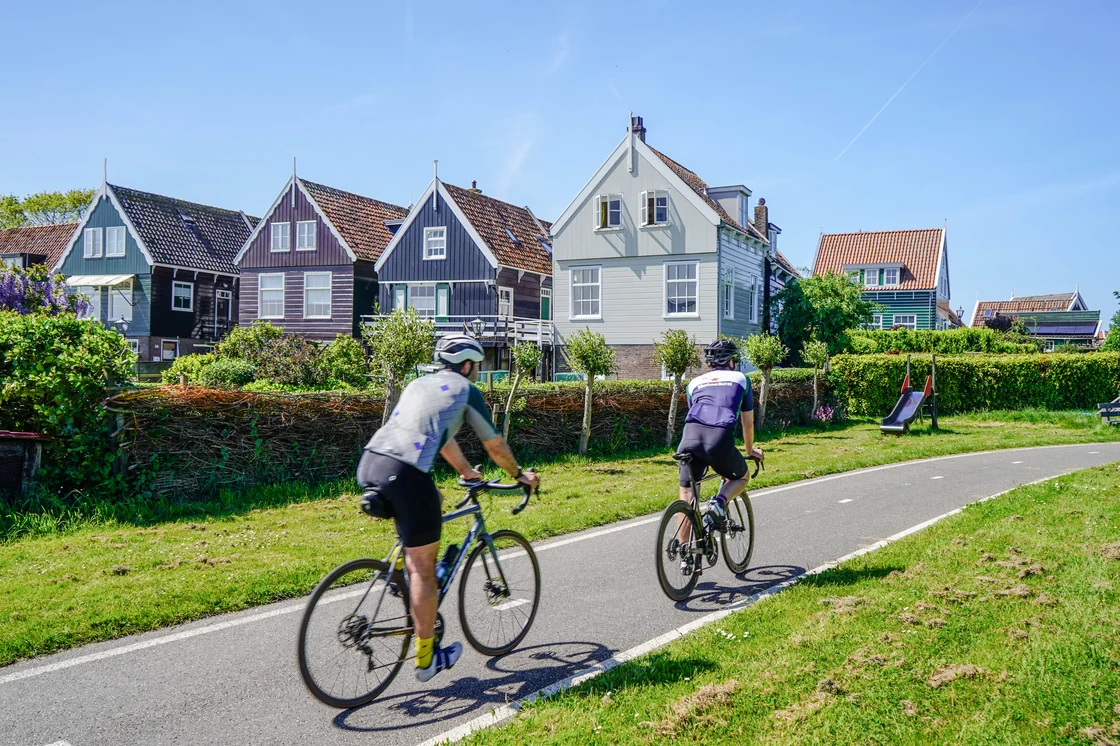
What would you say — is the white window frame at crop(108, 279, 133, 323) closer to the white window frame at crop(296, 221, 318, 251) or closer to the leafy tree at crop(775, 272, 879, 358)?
the white window frame at crop(296, 221, 318, 251)

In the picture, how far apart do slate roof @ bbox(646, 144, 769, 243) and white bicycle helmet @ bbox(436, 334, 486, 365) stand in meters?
26.7

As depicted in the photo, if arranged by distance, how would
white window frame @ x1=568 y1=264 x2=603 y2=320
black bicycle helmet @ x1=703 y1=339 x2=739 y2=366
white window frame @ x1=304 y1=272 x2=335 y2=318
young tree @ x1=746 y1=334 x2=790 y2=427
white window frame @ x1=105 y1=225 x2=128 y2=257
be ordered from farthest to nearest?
white window frame @ x1=105 y1=225 x2=128 y2=257
white window frame @ x1=304 y1=272 x2=335 y2=318
white window frame @ x1=568 y1=264 x2=603 y2=320
young tree @ x1=746 y1=334 x2=790 y2=427
black bicycle helmet @ x1=703 y1=339 x2=739 y2=366

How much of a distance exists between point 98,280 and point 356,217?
12.8 metres

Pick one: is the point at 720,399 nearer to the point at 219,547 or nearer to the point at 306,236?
the point at 219,547

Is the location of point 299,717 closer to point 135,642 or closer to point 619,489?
point 135,642

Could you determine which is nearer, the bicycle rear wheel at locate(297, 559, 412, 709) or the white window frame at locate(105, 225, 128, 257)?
the bicycle rear wheel at locate(297, 559, 412, 709)

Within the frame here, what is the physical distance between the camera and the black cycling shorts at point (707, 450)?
23.6 feet

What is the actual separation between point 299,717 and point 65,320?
8.13 meters

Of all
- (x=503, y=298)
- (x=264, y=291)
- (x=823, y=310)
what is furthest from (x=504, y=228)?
(x=823, y=310)

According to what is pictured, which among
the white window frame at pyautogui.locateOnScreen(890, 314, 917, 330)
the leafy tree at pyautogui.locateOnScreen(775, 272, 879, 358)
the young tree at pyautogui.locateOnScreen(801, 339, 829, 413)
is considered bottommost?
the young tree at pyautogui.locateOnScreen(801, 339, 829, 413)

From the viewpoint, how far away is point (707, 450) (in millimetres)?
7188

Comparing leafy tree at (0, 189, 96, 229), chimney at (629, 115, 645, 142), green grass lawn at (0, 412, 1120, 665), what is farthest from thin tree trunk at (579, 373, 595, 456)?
leafy tree at (0, 189, 96, 229)

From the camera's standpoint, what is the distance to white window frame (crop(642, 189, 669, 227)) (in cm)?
3139

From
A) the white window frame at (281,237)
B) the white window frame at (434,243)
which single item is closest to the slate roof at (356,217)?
the white window frame at (281,237)
